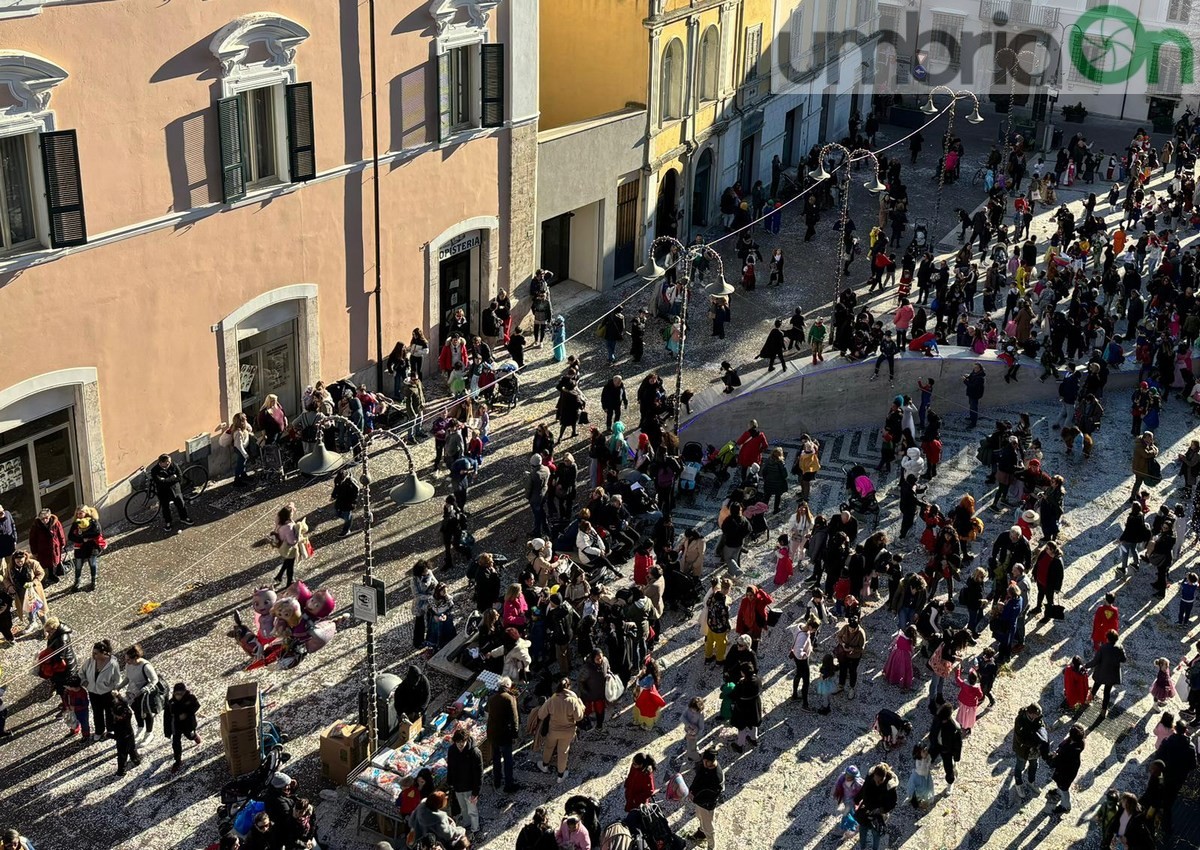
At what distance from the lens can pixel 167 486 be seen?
23531 mm

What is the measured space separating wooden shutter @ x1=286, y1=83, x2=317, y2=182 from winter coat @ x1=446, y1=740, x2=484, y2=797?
12.6m

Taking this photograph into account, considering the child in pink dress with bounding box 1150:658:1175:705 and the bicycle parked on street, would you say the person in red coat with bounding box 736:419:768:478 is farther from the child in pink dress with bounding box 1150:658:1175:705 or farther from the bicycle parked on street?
the bicycle parked on street

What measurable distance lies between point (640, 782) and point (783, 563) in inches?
269

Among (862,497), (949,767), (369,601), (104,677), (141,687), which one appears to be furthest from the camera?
(862,497)

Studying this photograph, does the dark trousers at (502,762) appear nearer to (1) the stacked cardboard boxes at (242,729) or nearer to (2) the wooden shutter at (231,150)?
(1) the stacked cardboard boxes at (242,729)

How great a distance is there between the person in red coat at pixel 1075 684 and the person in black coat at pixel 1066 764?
1.81 m

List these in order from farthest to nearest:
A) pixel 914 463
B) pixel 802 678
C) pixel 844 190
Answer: pixel 844 190 → pixel 914 463 → pixel 802 678

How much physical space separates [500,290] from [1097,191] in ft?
78.7

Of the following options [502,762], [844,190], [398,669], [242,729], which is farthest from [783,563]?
[844,190]

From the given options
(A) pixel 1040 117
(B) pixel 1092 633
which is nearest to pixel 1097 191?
(A) pixel 1040 117

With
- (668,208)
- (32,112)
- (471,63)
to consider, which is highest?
(32,112)

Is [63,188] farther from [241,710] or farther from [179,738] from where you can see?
[241,710]

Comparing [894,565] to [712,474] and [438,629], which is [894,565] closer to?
[712,474]

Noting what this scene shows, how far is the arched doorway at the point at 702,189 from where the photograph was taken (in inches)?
1599
